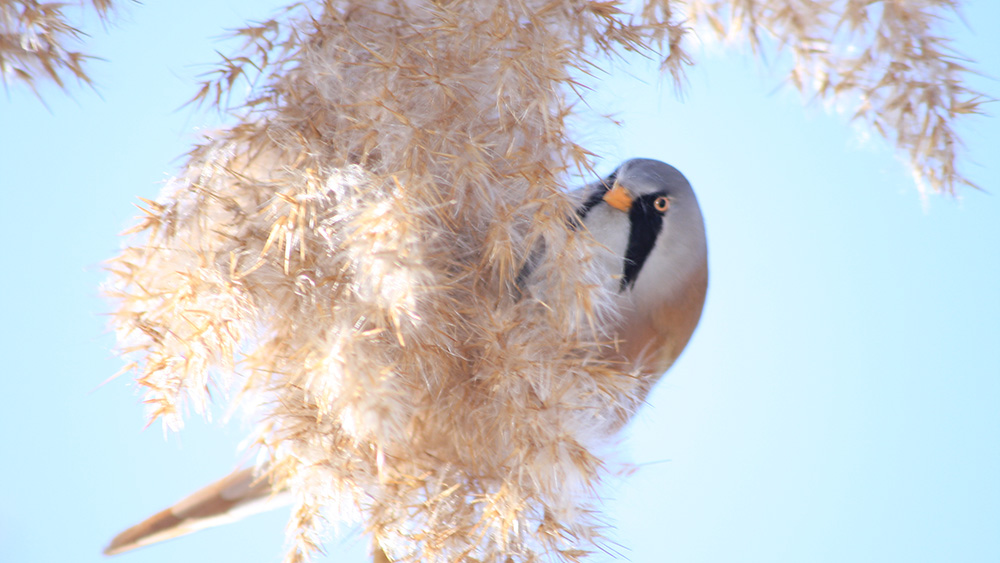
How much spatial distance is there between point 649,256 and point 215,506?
76 centimetres

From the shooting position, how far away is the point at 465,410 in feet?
2.59

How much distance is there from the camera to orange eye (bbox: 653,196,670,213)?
886mm

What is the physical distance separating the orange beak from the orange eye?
0.12 ft

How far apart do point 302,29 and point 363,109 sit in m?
0.17

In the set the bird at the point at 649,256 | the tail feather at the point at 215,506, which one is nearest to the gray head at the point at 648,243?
the bird at the point at 649,256

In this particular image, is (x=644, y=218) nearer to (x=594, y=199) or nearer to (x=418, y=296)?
(x=594, y=199)

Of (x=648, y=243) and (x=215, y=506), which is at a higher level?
(x=648, y=243)

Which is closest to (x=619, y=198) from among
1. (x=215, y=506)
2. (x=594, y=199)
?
(x=594, y=199)

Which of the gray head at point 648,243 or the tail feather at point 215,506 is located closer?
the gray head at point 648,243

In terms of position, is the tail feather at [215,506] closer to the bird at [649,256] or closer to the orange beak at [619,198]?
the bird at [649,256]

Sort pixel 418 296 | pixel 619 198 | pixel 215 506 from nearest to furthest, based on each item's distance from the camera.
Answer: pixel 418 296 < pixel 619 198 < pixel 215 506

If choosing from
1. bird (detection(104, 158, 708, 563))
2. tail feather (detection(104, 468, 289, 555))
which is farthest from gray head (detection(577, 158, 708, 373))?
tail feather (detection(104, 468, 289, 555))

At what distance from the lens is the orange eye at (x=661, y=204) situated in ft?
2.91

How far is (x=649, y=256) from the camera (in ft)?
2.92
